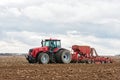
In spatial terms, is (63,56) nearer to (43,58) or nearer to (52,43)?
(52,43)

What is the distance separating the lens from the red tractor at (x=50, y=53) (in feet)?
118

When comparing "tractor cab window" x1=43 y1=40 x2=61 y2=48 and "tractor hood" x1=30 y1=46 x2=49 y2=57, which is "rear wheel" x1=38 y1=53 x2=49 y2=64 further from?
"tractor cab window" x1=43 y1=40 x2=61 y2=48

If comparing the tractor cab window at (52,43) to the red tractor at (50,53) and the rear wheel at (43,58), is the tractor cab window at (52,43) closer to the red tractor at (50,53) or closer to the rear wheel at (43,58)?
the red tractor at (50,53)

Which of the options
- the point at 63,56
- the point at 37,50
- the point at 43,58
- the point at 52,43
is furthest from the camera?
the point at 52,43

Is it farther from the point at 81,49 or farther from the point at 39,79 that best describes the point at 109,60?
the point at 39,79

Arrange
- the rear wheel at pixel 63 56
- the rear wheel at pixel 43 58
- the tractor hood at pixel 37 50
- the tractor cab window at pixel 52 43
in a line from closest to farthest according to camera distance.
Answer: the rear wheel at pixel 43 58 < the tractor hood at pixel 37 50 < the rear wheel at pixel 63 56 < the tractor cab window at pixel 52 43

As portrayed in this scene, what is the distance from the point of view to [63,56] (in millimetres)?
36688

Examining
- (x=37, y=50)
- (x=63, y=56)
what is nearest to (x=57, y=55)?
(x=63, y=56)

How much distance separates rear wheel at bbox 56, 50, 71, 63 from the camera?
36.4 metres

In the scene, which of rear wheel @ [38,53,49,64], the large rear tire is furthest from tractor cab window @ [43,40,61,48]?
rear wheel @ [38,53,49,64]

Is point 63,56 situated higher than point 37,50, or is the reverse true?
point 37,50

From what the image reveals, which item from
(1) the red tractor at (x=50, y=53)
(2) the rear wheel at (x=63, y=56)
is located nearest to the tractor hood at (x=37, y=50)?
(1) the red tractor at (x=50, y=53)

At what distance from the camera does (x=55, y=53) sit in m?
36.8

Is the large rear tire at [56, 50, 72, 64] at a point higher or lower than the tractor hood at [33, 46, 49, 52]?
lower
